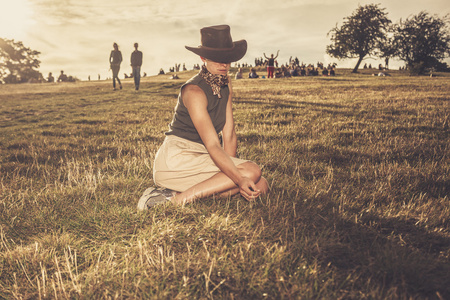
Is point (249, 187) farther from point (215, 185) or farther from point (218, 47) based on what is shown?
point (218, 47)

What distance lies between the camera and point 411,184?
3.55 metres

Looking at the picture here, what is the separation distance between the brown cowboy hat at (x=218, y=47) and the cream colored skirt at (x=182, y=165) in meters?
1.05

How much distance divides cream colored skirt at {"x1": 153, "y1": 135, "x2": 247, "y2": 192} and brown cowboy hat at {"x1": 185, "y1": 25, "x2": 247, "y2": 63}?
1.05 metres

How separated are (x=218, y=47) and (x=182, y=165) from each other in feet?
4.44

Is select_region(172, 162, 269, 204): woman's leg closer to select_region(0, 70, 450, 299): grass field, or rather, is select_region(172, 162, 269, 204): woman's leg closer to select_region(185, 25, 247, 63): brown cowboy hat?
select_region(0, 70, 450, 299): grass field

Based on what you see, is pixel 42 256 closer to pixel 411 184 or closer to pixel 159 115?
pixel 411 184

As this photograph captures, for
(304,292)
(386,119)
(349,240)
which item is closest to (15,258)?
(304,292)

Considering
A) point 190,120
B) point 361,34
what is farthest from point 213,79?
point 361,34

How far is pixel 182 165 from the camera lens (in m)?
3.38

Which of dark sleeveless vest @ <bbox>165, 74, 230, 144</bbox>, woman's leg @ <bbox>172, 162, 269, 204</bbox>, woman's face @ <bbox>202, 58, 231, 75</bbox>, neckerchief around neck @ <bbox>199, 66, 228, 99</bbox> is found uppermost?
woman's face @ <bbox>202, 58, 231, 75</bbox>

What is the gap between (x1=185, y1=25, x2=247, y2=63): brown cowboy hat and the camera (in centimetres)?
296

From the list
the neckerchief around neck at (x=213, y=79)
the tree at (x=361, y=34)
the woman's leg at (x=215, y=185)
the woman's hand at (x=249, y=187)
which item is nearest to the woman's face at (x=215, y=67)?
the neckerchief around neck at (x=213, y=79)

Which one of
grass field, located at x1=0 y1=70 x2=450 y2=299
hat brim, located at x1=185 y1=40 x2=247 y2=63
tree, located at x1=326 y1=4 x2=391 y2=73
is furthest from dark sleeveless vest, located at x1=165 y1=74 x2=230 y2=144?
tree, located at x1=326 y1=4 x2=391 y2=73

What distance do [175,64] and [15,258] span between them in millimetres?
93702
